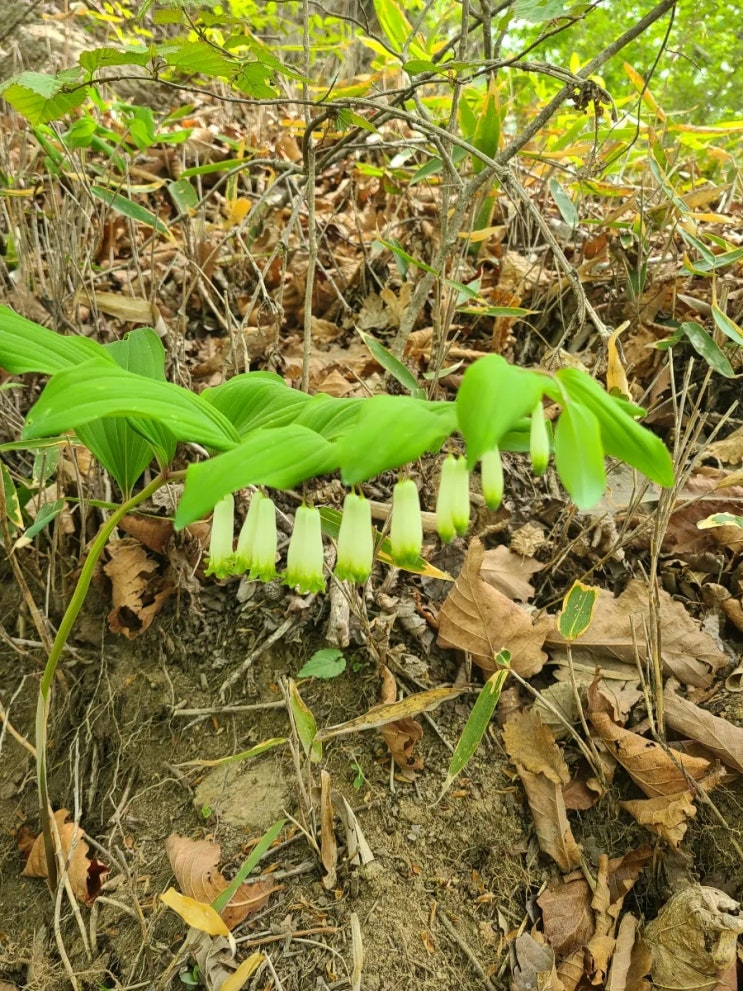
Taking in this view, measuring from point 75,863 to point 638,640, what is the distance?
1.71 m

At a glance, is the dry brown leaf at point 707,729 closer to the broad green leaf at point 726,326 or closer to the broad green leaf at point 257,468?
the broad green leaf at point 726,326

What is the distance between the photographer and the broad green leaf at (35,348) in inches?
40.1

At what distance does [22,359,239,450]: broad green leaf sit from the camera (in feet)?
2.76

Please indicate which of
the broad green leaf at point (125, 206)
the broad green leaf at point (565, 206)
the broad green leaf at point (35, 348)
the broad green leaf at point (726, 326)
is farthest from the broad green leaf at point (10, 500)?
the broad green leaf at point (565, 206)

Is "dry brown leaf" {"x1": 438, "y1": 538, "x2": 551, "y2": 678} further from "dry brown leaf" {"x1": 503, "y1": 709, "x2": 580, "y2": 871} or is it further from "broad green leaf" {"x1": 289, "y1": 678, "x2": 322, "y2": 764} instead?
"broad green leaf" {"x1": 289, "y1": 678, "x2": 322, "y2": 764}

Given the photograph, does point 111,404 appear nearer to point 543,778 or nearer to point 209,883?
point 209,883

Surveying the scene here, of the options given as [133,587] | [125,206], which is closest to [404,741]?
[133,587]

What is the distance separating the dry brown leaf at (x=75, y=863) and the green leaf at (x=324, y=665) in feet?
2.44

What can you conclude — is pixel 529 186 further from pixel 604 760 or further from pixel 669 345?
pixel 604 760

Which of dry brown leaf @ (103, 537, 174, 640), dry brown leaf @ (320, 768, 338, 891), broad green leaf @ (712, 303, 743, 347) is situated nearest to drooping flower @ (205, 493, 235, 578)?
dry brown leaf @ (320, 768, 338, 891)

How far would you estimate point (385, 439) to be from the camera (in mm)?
824

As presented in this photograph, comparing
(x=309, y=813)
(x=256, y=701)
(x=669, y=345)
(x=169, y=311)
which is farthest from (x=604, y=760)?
(x=169, y=311)

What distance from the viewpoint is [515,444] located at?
3.47ft

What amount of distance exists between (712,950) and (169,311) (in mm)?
2882
